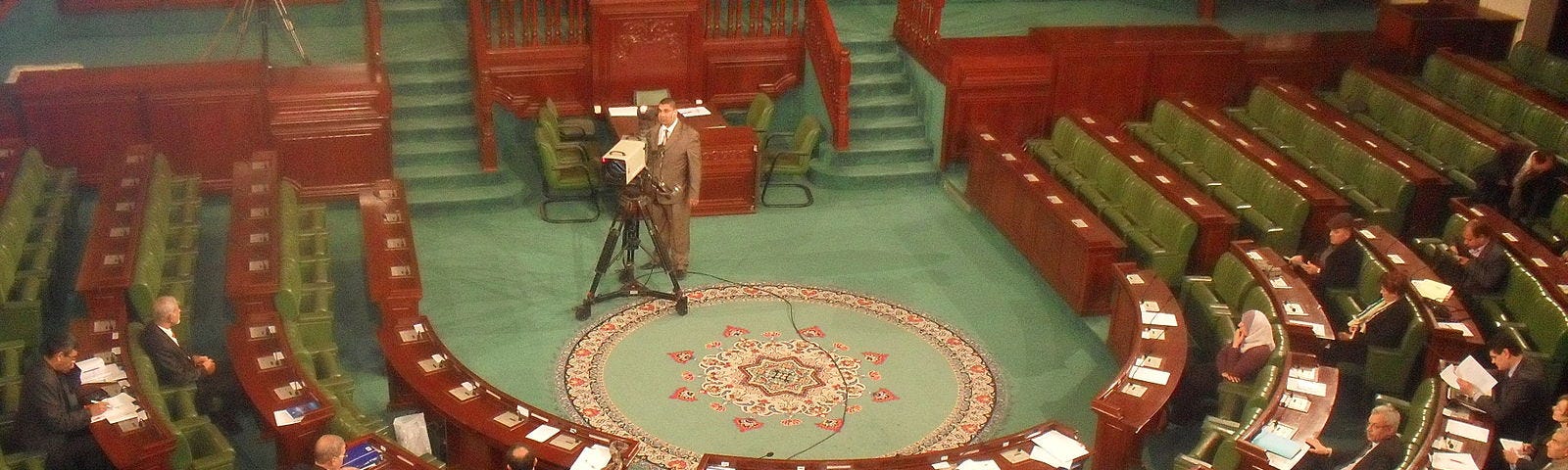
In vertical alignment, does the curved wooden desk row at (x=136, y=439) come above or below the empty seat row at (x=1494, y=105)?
below

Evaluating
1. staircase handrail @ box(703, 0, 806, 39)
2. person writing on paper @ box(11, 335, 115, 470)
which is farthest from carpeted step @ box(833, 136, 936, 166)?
person writing on paper @ box(11, 335, 115, 470)

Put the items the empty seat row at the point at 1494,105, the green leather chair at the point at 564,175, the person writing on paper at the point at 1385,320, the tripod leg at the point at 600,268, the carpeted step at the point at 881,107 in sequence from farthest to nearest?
the carpeted step at the point at 881,107, the green leather chair at the point at 564,175, the empty seat row at the point at 1494,105, the tripod leg at the point at 600,268, the person writing on paper at the point at 1385,320

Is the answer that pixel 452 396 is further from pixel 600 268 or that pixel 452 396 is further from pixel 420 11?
pixel 420 11

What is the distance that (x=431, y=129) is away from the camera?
36.0 ft

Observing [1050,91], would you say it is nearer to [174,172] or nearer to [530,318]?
[530,318]

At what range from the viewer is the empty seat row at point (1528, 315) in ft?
24.0

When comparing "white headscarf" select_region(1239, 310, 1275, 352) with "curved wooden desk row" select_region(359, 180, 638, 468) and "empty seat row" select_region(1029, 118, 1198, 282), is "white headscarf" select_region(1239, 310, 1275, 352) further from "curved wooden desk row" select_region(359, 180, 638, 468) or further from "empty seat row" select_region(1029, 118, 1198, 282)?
"curved wooden desk row" select_region(359, 180, 638, 468)

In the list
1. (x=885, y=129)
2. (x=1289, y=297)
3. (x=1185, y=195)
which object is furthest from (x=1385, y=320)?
(x=885, y=129)

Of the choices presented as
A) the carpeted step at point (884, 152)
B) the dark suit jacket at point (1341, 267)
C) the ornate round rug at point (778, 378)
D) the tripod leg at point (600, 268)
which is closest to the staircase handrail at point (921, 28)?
the carpeted step at point (884, 152)

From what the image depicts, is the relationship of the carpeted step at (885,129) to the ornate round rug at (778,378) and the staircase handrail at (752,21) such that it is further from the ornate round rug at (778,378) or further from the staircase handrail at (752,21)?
the ornate round rug at (778,378)

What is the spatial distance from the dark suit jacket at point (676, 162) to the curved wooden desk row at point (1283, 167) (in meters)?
3.68

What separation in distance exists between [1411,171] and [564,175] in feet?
18.9

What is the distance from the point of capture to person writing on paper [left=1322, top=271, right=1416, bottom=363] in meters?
7.37

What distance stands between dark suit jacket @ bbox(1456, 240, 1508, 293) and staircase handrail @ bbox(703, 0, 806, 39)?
5.62m
